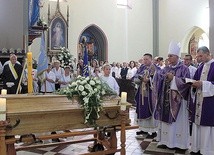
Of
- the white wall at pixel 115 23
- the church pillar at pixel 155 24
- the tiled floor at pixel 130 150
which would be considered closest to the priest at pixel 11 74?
the tiled floor at pixel 130 150

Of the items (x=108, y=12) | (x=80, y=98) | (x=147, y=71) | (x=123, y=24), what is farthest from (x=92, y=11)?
(x=80, y=98)

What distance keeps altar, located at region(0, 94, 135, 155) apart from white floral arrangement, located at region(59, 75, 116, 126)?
0.31 ft

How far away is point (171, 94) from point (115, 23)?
15.0 meters

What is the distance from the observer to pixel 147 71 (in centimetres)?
733

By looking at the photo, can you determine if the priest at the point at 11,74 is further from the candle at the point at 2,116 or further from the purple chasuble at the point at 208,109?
the purple chasuble at the point at 208,109

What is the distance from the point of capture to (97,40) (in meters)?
20.5

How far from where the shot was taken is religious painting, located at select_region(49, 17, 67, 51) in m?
17.8

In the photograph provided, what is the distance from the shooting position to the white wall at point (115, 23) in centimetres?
1892

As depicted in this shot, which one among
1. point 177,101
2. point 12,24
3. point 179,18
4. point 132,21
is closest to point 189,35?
point 179,18

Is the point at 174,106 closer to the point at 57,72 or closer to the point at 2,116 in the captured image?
the point at 2,116

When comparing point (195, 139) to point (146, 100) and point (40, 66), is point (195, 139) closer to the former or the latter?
point (146, 100)

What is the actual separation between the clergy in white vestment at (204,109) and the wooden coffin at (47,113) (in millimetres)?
1621

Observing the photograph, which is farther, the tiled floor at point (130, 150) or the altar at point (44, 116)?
the tiled floor at point (130, 150)

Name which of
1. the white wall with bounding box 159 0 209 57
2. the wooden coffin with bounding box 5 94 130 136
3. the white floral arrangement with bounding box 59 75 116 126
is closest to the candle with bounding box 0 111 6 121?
the wooden coffin with bounding box 5 94 130 136
